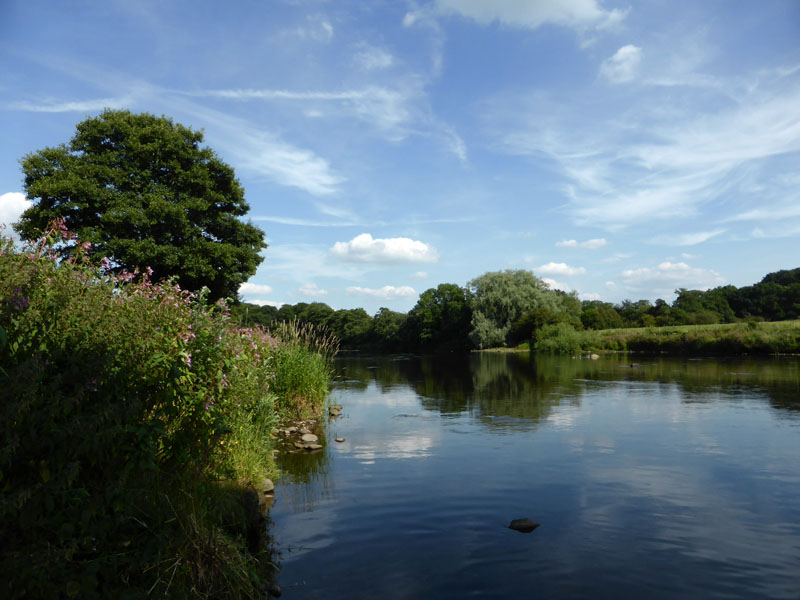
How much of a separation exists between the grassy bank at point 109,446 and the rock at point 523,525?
135 inches

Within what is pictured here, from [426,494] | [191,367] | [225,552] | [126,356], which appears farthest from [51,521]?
[426,494]

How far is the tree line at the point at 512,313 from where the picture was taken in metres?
72.6

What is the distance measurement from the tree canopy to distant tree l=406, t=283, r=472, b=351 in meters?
59.0

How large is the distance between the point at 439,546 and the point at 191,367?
3957 mm

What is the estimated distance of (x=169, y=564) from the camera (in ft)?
15.1

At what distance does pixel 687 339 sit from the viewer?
4966 cm

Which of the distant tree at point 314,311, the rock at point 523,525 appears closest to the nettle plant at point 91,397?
the rock at point 523,525

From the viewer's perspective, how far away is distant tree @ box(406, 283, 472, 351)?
9271cm

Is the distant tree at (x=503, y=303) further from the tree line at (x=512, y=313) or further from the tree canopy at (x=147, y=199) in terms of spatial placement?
the tree canopy at (x=147, y=199)

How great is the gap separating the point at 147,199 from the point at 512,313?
54.5 m

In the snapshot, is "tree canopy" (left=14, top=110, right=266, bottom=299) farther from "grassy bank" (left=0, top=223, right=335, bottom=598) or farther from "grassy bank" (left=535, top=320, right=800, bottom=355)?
"grassy bank" (left=535, top=320, right=800, bottom=355)

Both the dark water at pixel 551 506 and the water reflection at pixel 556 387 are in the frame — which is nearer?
the dark water at pixel 551 506

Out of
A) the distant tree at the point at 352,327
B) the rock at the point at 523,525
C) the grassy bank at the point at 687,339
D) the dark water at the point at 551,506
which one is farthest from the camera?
the distant tree at the point at 352,327

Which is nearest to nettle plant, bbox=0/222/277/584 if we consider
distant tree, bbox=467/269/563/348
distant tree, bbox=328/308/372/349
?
distant tree, bbox=467/269/563/348
